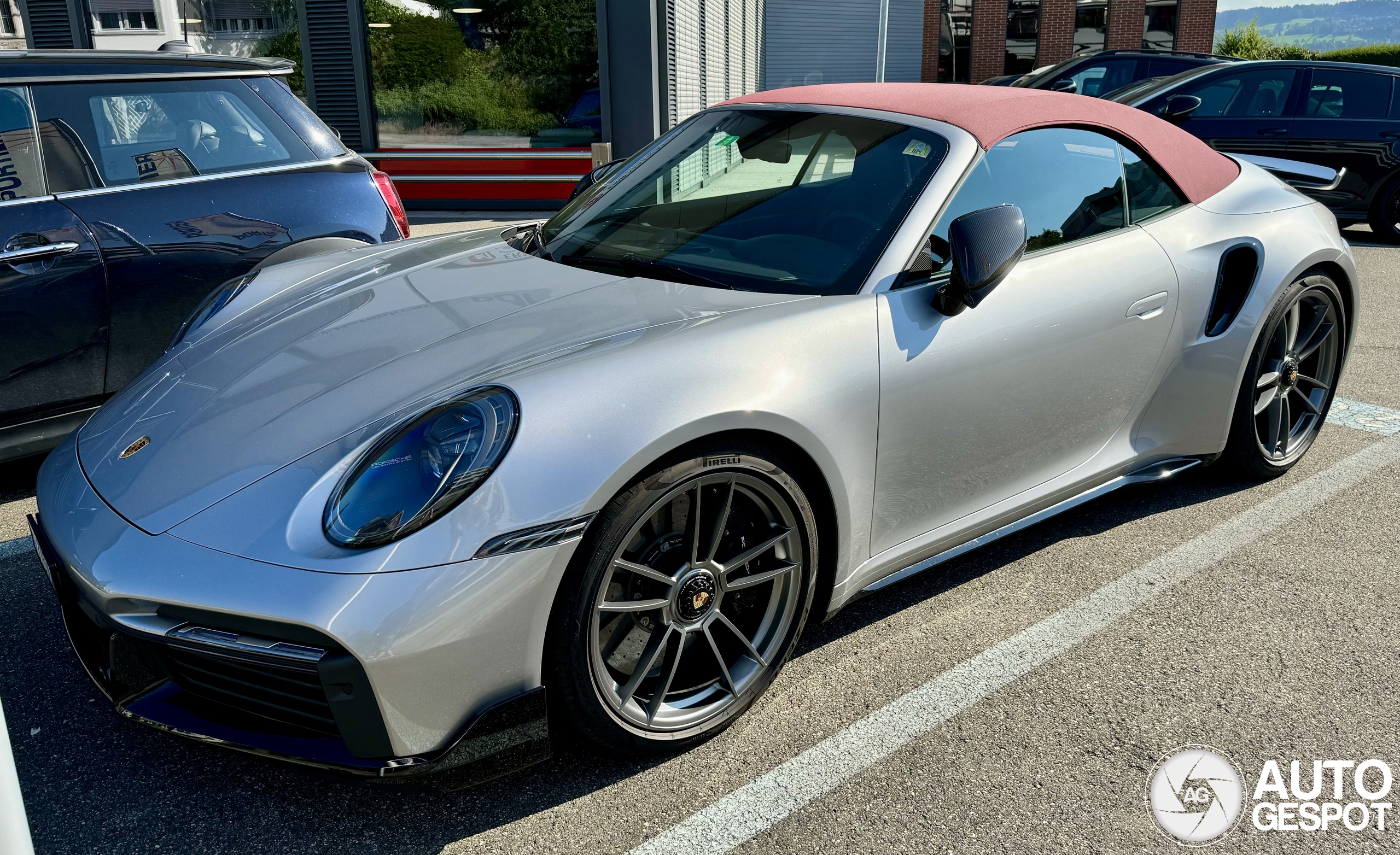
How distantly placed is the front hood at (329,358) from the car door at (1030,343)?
392mm

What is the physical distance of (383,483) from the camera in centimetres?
197

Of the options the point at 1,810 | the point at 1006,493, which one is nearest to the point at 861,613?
the point at 1006,493

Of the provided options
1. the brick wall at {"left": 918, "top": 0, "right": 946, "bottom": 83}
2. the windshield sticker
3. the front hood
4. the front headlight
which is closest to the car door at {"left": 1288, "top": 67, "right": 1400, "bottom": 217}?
the front hood

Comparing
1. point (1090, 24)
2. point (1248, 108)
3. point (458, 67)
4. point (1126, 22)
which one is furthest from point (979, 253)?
point (1126, 22)

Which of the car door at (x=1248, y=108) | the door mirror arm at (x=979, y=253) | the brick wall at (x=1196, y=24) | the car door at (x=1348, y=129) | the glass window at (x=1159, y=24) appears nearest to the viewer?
the door mirror arm at (x=979, y=253)

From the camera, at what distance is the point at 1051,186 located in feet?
9.71

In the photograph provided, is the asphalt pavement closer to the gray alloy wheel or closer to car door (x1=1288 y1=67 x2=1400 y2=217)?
the gray alloy wheel

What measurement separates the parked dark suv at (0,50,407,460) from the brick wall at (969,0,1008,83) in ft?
88.0

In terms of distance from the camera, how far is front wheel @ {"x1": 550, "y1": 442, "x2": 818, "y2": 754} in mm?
2049

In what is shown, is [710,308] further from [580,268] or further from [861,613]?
[861,613]

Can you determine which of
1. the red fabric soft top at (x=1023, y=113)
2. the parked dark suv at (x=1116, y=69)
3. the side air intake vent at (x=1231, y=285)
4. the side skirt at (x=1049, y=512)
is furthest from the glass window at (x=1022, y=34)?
the side skirt at (x=1049, y=512)

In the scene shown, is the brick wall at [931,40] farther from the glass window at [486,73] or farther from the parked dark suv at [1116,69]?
the glass window at [486,73]

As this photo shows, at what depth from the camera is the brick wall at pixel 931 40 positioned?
27797mm

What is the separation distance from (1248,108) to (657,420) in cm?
939
